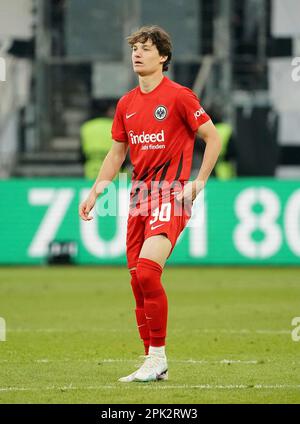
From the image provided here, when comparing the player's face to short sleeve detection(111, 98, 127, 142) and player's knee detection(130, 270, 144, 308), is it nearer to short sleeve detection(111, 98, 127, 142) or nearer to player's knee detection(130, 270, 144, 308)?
short sleeve detection(111, 98, 127, 142)

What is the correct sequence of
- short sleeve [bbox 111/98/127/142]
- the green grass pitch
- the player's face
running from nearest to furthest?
the green grass pitch → the player's face → short sleeve [bbox 111/98/127/142]

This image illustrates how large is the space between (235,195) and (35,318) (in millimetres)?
7365

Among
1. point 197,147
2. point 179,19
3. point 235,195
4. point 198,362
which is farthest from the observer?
point 179,19

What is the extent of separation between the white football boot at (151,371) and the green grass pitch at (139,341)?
82mm

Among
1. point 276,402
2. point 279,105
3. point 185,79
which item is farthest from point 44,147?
point 276,402

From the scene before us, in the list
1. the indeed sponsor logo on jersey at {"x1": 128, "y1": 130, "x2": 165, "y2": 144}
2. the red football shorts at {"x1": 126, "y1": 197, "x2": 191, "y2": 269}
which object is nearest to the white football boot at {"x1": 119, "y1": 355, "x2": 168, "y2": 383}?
the red football shorts at {"x1": 126, "y1": 197, "x2": 191, "y2": 269}

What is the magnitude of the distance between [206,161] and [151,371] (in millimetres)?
1449

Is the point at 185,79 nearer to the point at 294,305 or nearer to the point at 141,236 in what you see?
the point at 294,305

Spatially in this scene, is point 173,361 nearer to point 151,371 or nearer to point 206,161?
point 151,371

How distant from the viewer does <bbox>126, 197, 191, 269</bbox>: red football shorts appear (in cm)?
859

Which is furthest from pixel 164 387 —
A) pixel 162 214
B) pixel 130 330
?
pixel 130 330

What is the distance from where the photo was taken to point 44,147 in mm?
24594

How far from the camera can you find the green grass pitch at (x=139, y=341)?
8125mm

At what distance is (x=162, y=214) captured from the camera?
28.3 ft
